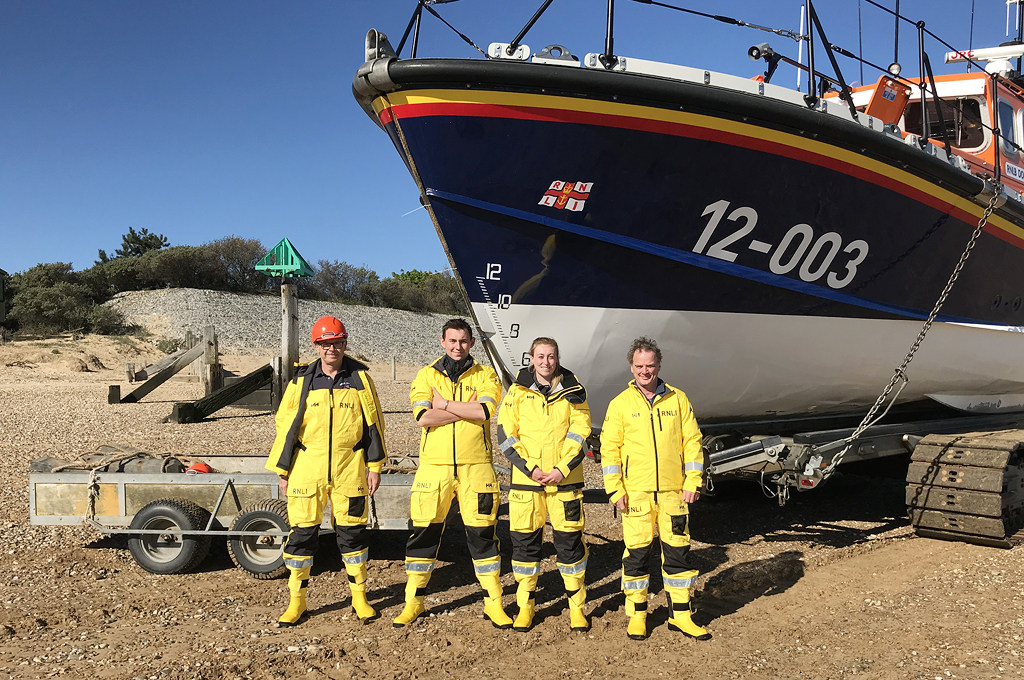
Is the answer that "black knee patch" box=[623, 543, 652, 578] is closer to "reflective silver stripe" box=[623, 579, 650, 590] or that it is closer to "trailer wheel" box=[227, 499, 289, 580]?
"reflective silver stripe" box=[623, 579, 650, 590]

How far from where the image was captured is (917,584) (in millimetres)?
4254

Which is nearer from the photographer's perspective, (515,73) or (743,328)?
(515,73)

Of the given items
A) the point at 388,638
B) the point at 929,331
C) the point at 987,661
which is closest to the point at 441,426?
the point at 388,638

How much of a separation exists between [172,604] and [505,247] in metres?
2.79

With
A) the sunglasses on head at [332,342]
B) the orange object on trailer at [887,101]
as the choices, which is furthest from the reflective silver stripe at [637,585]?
the orange object on trailer at [887,101]

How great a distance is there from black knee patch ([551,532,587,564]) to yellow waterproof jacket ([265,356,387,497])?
3.49ft

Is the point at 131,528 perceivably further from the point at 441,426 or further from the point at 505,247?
the point at 505,247

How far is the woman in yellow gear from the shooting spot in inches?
144

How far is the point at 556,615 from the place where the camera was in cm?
386

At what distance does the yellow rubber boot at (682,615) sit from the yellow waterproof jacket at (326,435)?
5.60ft

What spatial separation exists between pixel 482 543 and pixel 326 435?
1005mm

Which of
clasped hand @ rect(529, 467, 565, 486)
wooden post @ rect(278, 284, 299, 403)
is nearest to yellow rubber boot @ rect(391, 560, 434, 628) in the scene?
clasped hand @ rect(529, 467, 565, 486)

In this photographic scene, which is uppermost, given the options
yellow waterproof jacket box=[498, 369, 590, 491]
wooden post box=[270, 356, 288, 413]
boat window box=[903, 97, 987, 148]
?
boat window box=[903, 97, 987, 148]

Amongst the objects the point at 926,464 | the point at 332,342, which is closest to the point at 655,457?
the point at 332,342
